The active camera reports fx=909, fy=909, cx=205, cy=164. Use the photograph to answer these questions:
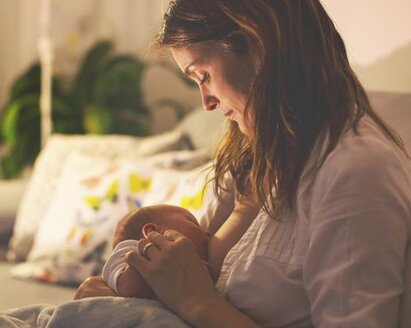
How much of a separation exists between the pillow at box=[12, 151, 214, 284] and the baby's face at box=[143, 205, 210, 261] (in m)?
0.84

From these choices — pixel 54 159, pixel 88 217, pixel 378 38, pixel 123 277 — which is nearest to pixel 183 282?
pixel 123 277

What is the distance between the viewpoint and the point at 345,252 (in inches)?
44.5

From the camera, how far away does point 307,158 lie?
1.23 metres

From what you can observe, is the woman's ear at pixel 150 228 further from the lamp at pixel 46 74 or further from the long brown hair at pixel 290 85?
the lamp at pixel 46 74

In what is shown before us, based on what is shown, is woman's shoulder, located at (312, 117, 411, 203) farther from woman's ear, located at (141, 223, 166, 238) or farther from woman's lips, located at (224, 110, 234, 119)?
woman's ear, located at (141, 223, 166, 238)

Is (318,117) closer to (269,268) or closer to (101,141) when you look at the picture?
(269,268)

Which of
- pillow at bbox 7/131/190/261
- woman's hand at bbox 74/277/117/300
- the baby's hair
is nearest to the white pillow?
pillow at bbox 7/131/190/261

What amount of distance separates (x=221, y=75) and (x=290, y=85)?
0.36 feet

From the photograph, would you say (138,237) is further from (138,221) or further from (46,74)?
(46,74)

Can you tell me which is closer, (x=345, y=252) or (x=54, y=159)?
(x=345, y=252)

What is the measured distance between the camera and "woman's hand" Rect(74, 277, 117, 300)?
4.65 feet

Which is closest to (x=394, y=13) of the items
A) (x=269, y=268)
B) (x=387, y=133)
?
(x=387, y=133)

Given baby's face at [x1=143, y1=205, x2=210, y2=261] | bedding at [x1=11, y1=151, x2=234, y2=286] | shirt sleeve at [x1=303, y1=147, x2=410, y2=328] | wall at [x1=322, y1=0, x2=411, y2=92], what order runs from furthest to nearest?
bedding at [x1=11, y1=151, x2=234, y2=286], wall at [x1=322, y1=0, x2=411, y2=92], baby's face at [x1=143, y1=205, x2=210, y2=261], shirt sleeve at [x1=303, y1=147, x2=410, y2=328]

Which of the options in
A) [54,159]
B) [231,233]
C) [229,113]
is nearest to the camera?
[229,113]
